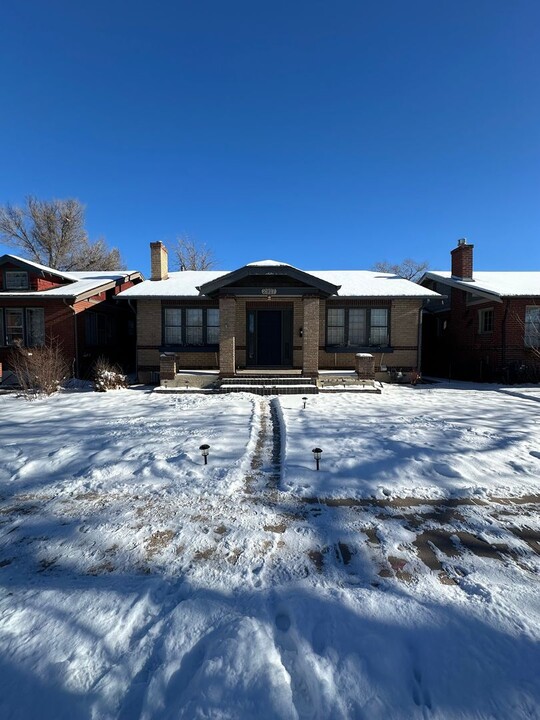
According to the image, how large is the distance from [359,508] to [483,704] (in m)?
2.01

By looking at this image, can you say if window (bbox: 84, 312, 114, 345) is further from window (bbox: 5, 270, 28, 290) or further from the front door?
the front door

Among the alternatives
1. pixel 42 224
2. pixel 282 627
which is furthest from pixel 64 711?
pixel 42 224

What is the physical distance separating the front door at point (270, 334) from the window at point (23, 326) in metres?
9.10

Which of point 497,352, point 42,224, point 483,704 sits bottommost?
point 483,704

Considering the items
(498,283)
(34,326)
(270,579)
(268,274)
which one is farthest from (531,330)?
(34,326)

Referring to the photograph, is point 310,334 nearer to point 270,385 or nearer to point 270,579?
point 270,385

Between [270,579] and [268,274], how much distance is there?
9.96m

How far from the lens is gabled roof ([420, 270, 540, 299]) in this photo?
1426cm

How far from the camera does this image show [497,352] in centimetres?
1471

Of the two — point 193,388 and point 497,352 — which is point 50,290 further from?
point 497,352

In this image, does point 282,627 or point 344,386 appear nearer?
point 282,627

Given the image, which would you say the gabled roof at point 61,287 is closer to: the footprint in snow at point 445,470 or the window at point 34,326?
the window at point 34,326

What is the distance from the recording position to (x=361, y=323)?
14.2m

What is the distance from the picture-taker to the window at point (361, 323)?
14.2m
